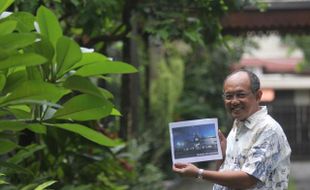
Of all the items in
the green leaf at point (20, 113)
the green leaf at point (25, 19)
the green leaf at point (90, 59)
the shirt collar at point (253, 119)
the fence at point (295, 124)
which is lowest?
the fence at point (295, 124)

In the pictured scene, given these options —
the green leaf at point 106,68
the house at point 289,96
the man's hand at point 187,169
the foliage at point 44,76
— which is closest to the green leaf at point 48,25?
the foliage at point 44,76

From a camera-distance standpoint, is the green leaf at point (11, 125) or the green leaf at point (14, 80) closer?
the green leaf at point (14, 80)

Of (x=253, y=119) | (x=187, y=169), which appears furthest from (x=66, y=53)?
(x=253, y=119)

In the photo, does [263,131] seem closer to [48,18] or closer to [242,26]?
[48,18]

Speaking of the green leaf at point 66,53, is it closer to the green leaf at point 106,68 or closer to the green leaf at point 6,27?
the green leaf at point 106,68

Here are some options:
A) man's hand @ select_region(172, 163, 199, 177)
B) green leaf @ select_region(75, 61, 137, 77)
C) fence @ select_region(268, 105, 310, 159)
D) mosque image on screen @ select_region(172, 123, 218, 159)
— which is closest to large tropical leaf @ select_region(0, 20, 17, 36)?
green leaf @ select_region(75, 61, 137, 77)

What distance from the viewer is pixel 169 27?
6.49m

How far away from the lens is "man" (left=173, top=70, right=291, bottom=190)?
10.8 feet

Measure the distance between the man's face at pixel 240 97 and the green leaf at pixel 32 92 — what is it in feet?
3.07

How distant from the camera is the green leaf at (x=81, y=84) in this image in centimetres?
350

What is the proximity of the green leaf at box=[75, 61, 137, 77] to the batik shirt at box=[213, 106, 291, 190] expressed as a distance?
2.37 feet

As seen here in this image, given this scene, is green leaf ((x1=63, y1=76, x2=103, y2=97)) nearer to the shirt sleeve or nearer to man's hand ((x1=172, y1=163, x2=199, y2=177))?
man's hand ((x1=172, y1=163, x2=199, y2=177))

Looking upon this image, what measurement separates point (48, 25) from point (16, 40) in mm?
363

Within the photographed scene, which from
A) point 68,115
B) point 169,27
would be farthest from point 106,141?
point 169,27
